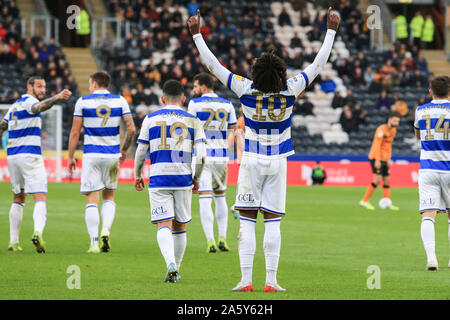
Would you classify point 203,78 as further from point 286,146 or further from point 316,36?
point 316,36

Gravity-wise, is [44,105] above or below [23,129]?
above

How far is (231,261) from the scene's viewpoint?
11211mm

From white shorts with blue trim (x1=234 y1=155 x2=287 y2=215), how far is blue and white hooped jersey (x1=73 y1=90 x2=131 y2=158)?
424 centimetres

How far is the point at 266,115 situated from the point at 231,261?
3.55 m

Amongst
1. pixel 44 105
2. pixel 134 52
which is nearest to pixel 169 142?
pixel 44 105

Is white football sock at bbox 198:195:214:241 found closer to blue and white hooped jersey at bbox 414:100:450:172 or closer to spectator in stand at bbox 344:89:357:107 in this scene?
blue and white hooped jersey at bbox 414:100:450:172

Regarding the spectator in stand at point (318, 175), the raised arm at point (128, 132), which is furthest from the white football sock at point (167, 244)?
the spectator in stand at point (318, 175)

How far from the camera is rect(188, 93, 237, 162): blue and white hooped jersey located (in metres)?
12.5

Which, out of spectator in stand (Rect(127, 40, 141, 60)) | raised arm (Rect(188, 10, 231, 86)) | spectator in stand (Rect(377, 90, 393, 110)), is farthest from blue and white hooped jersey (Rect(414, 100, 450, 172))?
spectator in stand (Rect(127, 40, 141, 60))

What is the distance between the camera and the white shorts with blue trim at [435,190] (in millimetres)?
10312

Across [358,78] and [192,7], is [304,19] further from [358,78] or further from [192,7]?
[192,7]

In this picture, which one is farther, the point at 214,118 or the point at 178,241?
the point at 214,118

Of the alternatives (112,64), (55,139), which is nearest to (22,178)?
(55,139)
